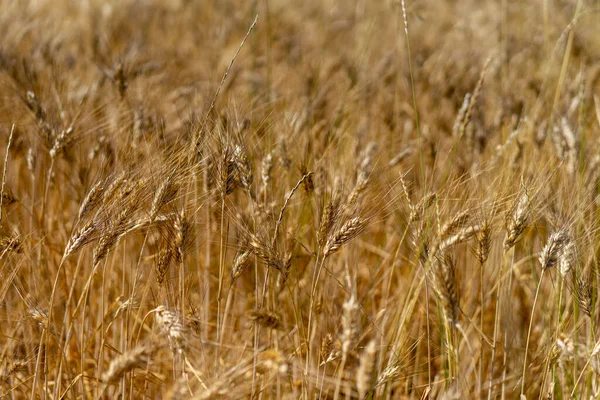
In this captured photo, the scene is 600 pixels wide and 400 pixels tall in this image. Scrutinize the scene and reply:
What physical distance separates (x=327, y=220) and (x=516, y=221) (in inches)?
13.3

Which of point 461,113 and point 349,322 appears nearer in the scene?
point 349,322

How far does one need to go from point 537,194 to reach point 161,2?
174 inches

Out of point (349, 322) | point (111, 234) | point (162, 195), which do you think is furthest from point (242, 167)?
point (349, 322)

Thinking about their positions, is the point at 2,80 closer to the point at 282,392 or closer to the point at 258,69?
the point at 282,392

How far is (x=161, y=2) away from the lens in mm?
4914

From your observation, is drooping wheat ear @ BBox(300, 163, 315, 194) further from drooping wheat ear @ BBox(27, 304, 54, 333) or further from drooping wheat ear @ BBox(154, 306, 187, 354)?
drooping wheat ear @ BBox(27, 304, 54, 333)

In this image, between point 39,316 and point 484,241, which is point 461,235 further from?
point 39,316

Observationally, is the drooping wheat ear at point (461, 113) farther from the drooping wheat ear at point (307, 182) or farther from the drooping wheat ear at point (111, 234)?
the drooping wheat ear at point (111, 234)

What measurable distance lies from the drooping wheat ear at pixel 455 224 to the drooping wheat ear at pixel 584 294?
23 cm

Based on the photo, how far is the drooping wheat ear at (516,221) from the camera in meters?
1.05

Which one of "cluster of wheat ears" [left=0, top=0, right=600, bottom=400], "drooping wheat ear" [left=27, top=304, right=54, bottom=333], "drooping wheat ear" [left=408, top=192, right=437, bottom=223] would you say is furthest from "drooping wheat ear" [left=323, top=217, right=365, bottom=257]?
"drooping wheat ear" [left=27, top=304, right=54, bottom=333]

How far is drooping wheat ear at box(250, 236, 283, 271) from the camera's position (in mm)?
1033

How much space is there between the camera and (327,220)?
40.9 inches

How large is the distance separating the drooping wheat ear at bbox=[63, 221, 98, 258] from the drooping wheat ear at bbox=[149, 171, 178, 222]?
0.10m
